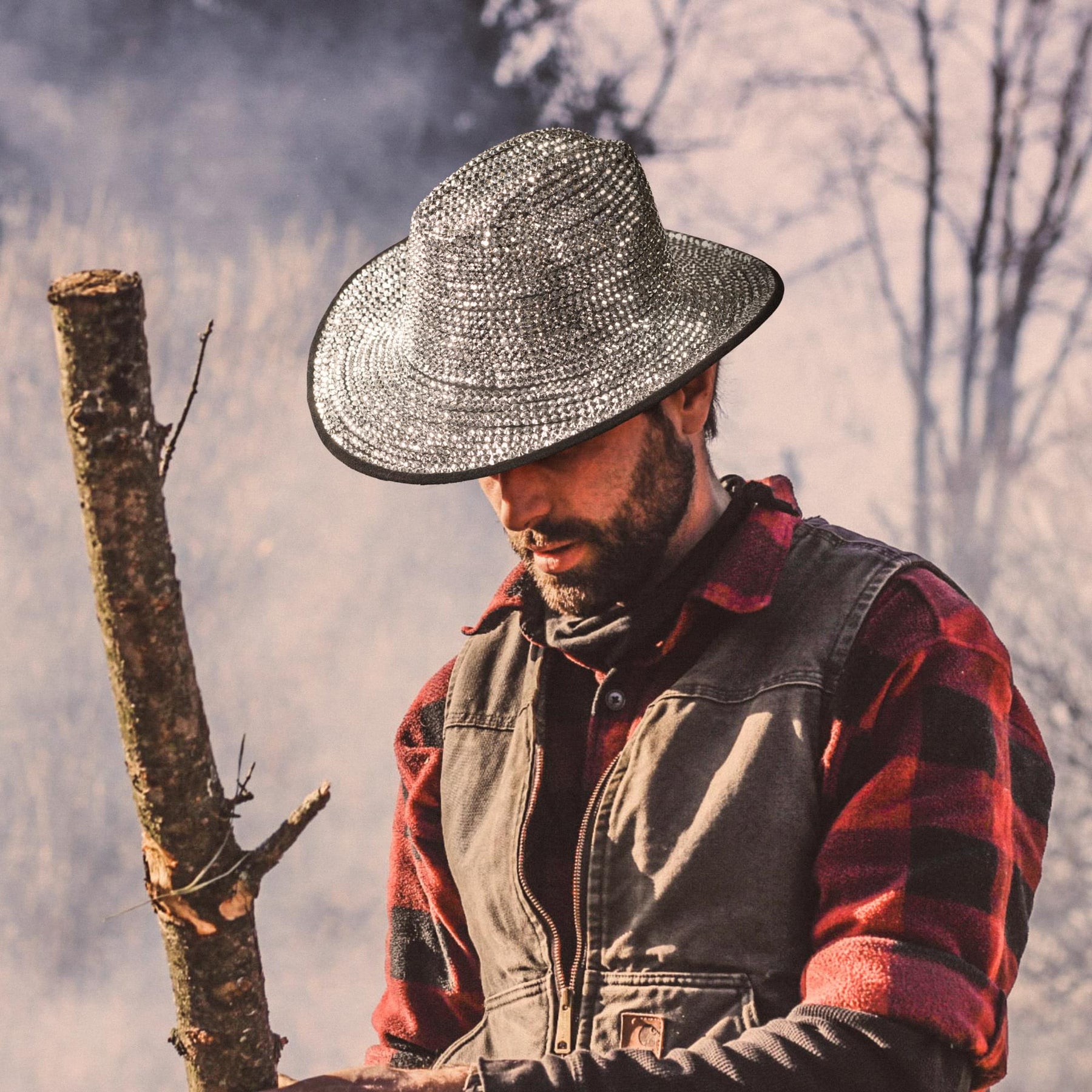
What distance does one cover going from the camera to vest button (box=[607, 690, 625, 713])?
75.5 inches

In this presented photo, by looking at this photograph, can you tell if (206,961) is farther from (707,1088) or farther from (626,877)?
(707,1088)

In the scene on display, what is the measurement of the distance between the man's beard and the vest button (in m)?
0.12

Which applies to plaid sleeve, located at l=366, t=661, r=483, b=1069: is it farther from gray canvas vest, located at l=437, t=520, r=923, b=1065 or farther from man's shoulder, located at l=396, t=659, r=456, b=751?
gray canvas vest, located at l=437, t=520, r=923, b=1065

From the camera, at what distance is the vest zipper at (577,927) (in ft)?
5.92

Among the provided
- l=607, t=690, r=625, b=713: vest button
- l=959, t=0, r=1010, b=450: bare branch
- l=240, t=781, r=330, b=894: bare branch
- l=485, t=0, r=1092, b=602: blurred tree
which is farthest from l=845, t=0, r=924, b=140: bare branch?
l=240, t=781, r=330, b=894: bare branch

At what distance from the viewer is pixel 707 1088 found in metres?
1.51

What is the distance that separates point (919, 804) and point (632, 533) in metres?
0.54

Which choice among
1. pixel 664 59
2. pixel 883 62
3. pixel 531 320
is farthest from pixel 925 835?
pixel 883 62

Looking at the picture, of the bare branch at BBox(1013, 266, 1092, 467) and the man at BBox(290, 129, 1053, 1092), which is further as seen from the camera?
the bare branch at BBox(1013, 266, 1092, 467)

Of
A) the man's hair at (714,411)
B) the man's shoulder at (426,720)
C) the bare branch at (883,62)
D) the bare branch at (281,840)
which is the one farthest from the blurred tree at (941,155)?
the bare branch at (281,840)

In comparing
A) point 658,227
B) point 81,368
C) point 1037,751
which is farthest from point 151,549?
point 1037,751

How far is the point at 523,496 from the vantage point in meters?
1.86

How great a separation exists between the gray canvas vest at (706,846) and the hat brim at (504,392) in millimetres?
329

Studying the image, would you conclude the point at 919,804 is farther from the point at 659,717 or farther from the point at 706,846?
the point at 659,717
